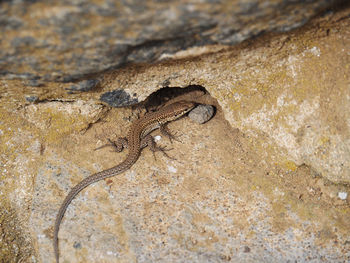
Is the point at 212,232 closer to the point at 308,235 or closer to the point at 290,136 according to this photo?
the point at 308,235

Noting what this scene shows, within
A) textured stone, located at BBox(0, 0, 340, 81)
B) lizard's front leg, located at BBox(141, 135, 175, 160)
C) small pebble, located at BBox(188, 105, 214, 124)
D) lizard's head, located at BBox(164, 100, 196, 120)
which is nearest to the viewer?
textured stone, located at BBox(0, 0, 340, 81)

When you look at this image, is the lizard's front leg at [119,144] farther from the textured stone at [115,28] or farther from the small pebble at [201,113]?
the textured stone at [115,28]

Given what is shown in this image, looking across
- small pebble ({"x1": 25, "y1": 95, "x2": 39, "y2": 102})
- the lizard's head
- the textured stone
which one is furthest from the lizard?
the textured stone

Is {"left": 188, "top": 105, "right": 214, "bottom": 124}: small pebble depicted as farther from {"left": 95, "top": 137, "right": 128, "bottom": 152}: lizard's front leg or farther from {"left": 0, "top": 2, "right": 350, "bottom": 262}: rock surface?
{"left": 95, "top": 137, "right": 128, "bottom": 152}: lizard's front leg

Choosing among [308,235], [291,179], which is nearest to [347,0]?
[291,179]

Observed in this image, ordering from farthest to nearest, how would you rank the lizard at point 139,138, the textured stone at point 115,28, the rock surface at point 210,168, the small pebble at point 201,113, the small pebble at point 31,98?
the small pebble at point 201,113, the lizard at point 139,138, the small pebble at point 31,98, the rock surface at point 210,168, the textured stone at point 115,28

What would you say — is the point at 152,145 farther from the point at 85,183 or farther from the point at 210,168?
the point at 85,183

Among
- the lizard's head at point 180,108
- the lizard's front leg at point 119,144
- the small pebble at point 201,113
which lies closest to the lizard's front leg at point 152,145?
the lizard's front leg at point 119,144

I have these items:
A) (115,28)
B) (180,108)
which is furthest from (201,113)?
(115,28)
